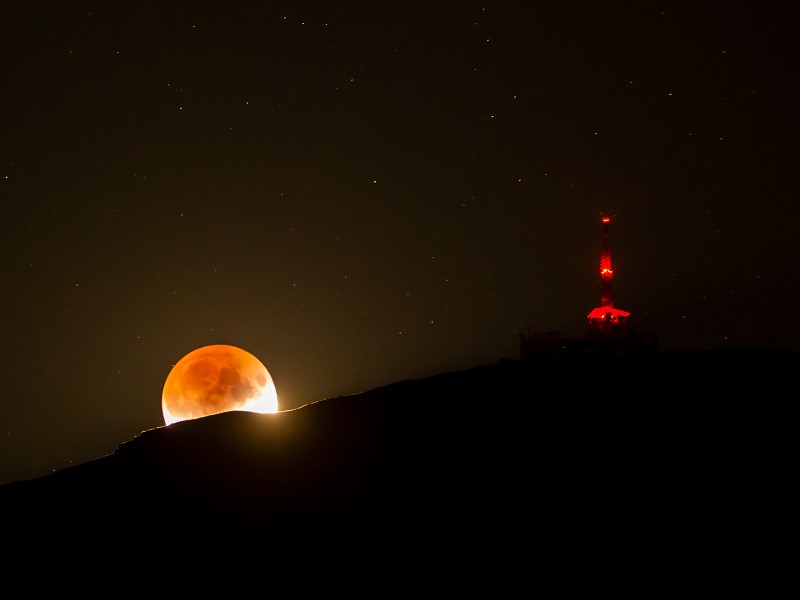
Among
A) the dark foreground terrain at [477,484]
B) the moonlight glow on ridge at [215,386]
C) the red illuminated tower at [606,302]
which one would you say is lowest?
the dark foreground terrain at [477,484]

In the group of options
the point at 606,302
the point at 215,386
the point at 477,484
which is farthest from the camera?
the point at 606,302

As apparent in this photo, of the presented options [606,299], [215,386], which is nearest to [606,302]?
[606,299]

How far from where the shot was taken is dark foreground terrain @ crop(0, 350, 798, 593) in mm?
11352

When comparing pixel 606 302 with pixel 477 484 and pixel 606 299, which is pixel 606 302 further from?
pixel 477 484

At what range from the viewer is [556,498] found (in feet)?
41.2

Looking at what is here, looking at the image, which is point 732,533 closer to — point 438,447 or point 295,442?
point 438,447

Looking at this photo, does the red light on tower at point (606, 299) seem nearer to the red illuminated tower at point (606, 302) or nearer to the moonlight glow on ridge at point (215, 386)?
the red illuminated tower at point (606, 302)

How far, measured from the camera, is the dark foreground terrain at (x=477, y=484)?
37.2 ft

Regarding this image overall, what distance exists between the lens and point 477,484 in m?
13.2

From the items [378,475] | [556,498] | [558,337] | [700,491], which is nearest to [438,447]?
[378,475]

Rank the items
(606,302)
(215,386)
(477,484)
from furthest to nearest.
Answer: (606,302) → (215,386) → (477,484)

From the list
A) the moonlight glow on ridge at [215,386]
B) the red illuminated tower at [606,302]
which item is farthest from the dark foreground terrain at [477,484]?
the red illuminated tower at [606,302]

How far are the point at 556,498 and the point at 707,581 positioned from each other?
286 centimetres

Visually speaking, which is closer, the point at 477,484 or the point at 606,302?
the point at 477,484
